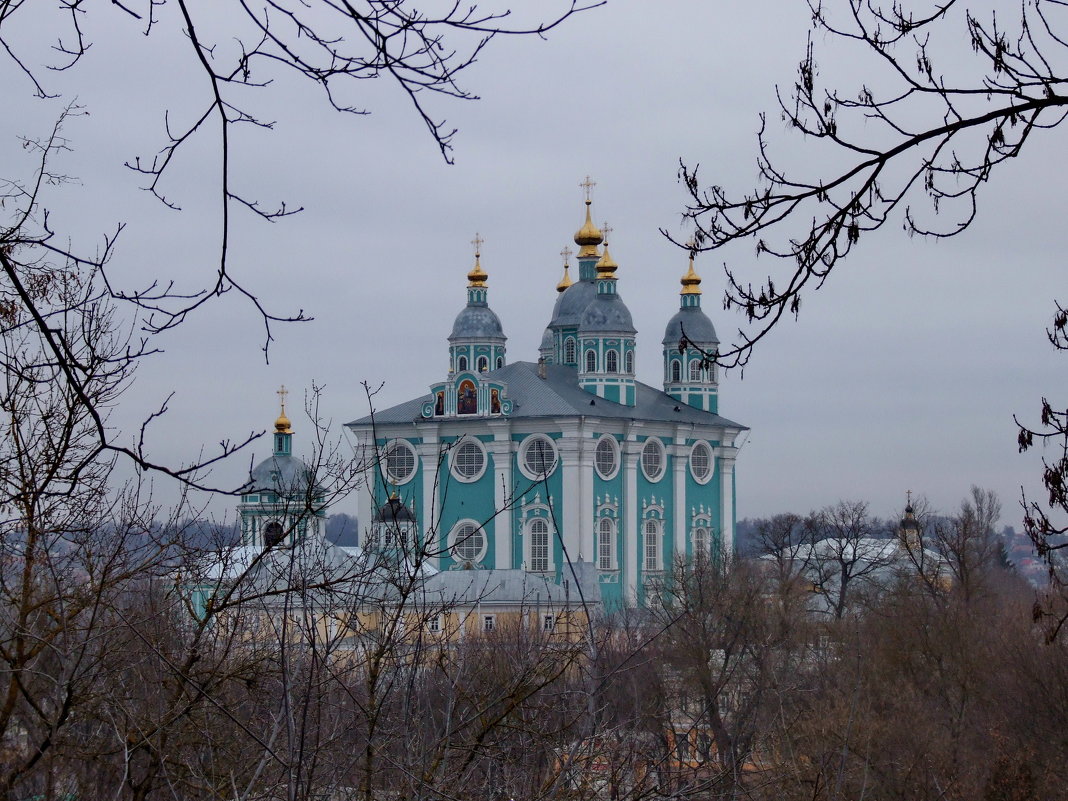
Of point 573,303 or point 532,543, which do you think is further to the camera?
point 573,303

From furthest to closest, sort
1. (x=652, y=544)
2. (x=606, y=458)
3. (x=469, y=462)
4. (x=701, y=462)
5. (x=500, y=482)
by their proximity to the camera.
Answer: (x=701, y=462) < (x=652, y=544) < (x=606, y=458) < (x=469, y=462) < (x=500, y=482)

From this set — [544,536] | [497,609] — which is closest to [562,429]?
[544,536]

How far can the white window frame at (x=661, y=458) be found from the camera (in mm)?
54656

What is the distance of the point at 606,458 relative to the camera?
53312mm

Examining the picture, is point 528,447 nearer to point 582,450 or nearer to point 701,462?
point 582,450

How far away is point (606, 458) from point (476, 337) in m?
6.89

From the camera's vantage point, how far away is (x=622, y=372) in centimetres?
5575

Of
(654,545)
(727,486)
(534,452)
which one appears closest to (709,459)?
(727,486)

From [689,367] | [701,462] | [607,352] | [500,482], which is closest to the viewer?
[500,482]

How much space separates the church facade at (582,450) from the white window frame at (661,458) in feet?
0.15

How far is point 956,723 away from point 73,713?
19.0 m

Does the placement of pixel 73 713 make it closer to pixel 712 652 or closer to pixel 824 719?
pixel 824 719

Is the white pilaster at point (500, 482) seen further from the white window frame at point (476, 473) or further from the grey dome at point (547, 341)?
the grey dome at point (547, 341)

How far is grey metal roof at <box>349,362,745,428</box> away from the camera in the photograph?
52.8 m
